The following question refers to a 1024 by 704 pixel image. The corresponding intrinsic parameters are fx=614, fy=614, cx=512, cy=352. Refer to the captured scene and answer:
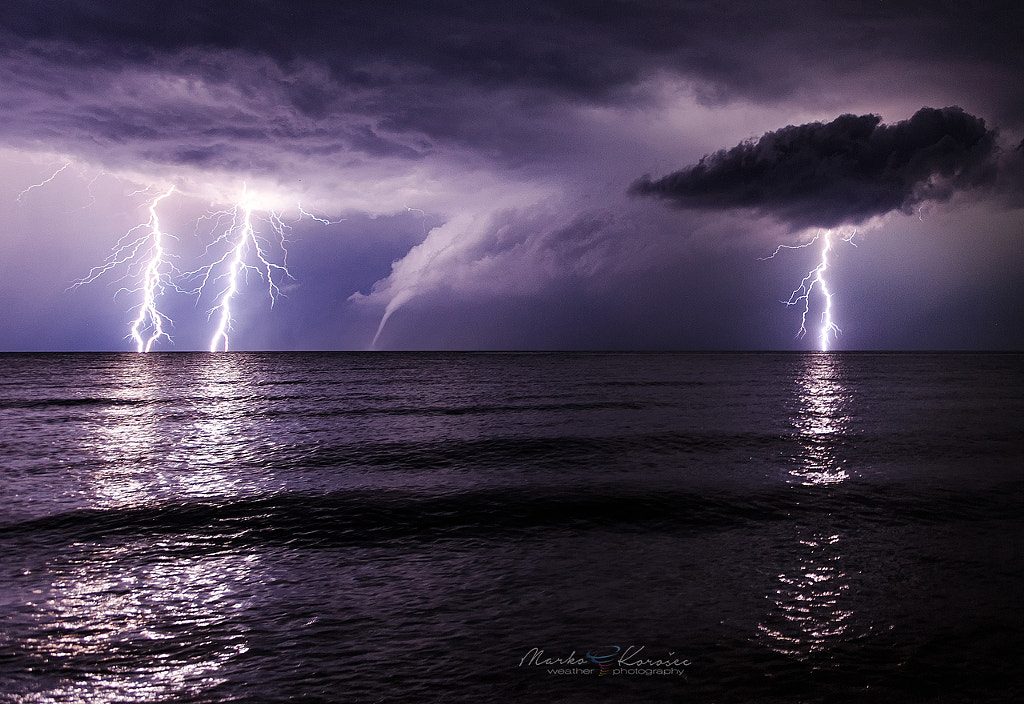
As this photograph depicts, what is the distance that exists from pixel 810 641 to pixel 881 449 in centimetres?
1598

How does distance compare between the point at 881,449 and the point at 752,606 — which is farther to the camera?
the point at 881,449

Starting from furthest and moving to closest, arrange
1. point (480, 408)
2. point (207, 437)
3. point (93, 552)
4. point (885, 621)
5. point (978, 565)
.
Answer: point (480, 408) < point (207, 437) < point (93, 552) < point (978, 565) < point (885, 621)

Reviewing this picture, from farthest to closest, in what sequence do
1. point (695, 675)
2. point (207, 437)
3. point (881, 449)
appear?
point (207, 437)
point (881, 449)
point (695, 675)

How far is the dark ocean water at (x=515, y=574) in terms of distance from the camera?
5598 millimetres

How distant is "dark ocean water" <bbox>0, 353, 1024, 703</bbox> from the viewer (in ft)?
18.4

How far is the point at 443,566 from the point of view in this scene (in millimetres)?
8672

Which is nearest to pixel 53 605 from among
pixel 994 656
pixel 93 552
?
pixel 93 552

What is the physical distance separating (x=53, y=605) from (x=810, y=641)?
851cm

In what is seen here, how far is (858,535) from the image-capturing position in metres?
10.1

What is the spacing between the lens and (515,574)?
8328 millimetres

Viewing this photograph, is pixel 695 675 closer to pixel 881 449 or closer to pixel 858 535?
pixel 858 535

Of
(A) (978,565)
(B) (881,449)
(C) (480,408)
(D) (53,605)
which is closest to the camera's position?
(D) (53,605)

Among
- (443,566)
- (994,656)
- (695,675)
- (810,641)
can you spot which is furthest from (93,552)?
(994,656)

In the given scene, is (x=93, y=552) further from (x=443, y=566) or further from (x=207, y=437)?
(x=207, y=437)
